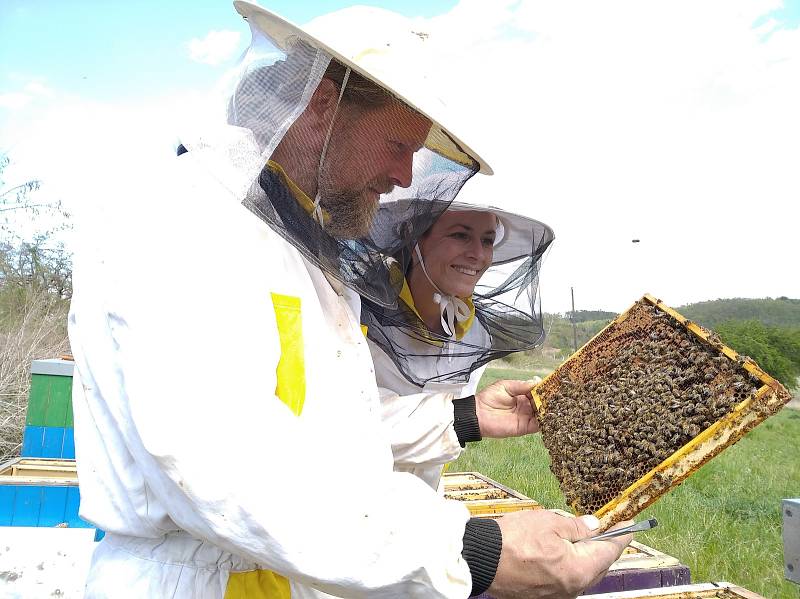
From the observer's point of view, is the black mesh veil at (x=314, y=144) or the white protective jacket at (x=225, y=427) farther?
the black mesh veil at (x=314, y=144)

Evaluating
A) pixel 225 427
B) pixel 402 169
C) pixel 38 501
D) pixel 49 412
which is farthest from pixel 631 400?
pixel 49 412

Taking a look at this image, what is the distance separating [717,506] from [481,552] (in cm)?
873

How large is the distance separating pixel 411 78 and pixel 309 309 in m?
0.63

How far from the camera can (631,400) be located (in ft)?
8.86

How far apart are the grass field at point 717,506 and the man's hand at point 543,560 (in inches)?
177

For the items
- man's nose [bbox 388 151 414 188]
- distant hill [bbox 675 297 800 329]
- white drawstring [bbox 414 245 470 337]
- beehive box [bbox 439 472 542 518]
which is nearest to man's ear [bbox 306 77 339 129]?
man's nose [bbox 388 151 414 188]

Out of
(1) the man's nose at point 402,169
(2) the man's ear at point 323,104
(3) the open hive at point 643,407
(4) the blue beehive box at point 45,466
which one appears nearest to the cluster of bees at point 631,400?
(3) the open hive at point 643,407

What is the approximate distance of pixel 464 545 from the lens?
1.62 metres

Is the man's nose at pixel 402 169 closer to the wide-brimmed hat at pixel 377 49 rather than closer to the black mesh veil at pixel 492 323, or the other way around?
the wide-brimmed hat at pixel 377 49

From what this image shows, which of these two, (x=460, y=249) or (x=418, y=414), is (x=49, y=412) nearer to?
(x=460, y=249)

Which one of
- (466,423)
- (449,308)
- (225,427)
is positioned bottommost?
(466,423)

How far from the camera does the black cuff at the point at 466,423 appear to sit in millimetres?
3336

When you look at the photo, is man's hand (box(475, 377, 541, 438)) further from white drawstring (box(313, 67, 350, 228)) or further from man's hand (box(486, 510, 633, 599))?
white drawstring (box(313, 67, 350, 228))

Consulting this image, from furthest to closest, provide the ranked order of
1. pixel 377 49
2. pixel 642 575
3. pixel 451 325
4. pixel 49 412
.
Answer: pixel 49 412 → pixel 451 325 → pixel 642 575 → pixel 377 49
